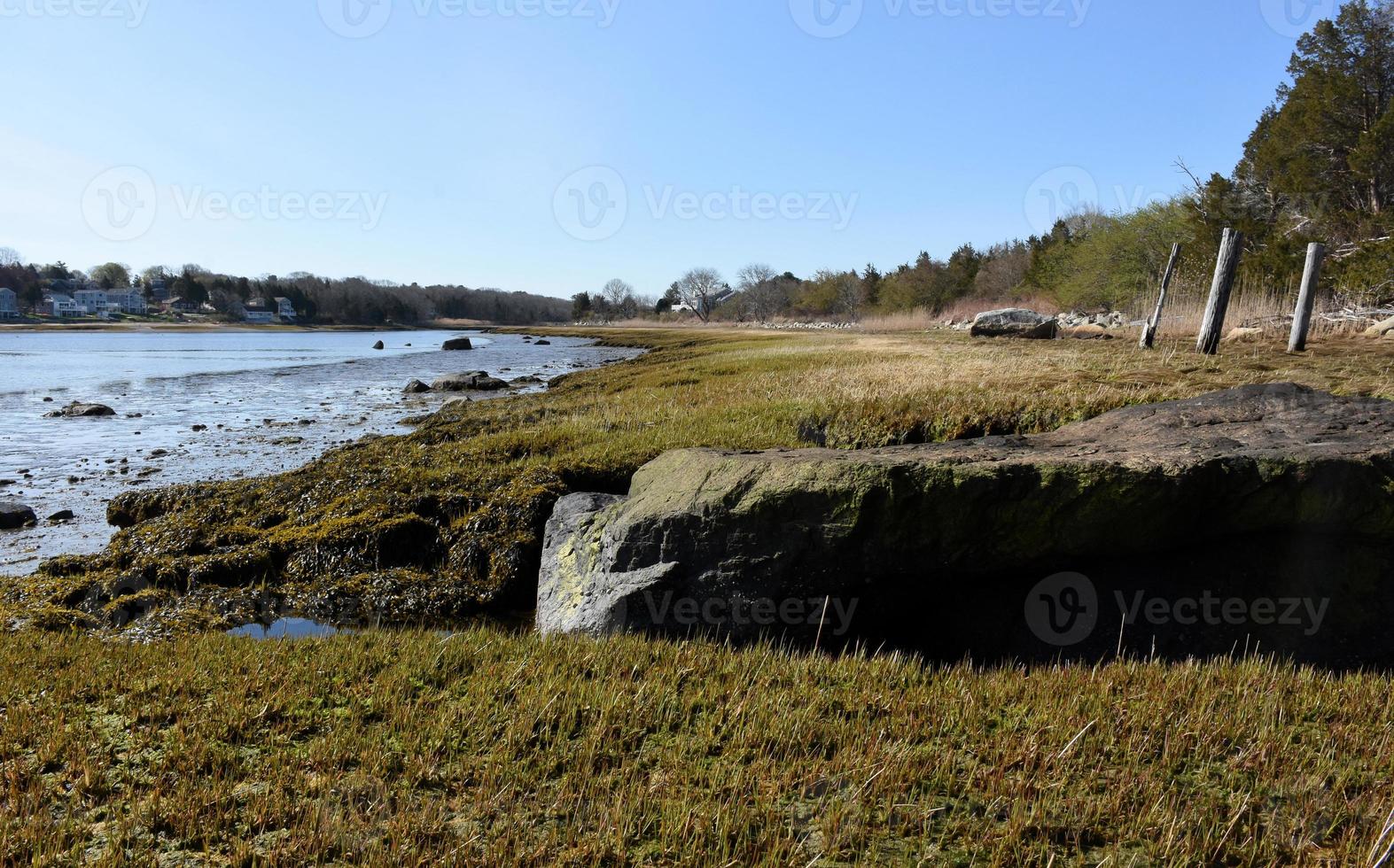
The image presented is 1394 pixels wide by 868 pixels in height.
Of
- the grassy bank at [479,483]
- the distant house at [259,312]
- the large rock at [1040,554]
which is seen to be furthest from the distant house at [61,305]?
the large rock at [1040,554]

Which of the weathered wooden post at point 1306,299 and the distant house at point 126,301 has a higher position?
the weathered wooden post at point 1306,299

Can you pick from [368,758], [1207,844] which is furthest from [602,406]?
[1207,844]

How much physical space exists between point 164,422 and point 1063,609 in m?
24.5

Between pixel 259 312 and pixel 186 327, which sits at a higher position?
pixel 259 312

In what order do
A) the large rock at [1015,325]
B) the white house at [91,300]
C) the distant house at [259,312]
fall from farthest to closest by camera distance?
the distant house at [259,312] < the white house at [91,300] < the large rock at [1015,325]

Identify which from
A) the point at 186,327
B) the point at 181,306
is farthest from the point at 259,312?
the point at 186,327

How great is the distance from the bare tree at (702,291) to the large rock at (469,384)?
4407 inches

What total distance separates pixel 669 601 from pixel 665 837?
3.00 metres

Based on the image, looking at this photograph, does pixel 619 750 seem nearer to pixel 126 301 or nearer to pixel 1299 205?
pixel 1299 205

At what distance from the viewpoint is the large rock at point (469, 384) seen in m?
31.5

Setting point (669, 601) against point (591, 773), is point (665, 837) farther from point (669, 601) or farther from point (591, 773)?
point (669, 601)

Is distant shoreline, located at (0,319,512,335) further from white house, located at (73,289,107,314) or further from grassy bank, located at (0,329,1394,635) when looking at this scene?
grassy bank, located at (0,329,1394,635)

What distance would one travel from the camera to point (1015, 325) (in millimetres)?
33125

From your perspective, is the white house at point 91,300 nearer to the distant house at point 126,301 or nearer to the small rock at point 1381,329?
the distant house at point 126,301
